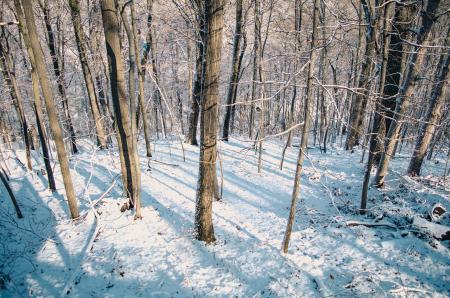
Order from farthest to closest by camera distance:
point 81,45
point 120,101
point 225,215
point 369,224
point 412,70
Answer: point 81,45
point 225,215
point 412,70
point 369,224
point 120,101

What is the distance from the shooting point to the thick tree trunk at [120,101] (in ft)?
20.6

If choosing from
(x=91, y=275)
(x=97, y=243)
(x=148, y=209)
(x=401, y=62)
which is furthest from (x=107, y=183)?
(x=401, y=62)

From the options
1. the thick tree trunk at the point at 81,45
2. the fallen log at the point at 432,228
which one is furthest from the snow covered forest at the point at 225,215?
the thick tree trunk at the point at 81,45

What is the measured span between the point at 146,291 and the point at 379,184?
8.40 m

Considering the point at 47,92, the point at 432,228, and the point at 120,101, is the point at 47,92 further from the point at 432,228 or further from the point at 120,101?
the point at 432,228

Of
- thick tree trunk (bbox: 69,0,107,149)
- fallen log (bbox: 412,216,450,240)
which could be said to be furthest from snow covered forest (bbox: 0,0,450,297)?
thick tree trunk (bbox: 69,0,107,149)

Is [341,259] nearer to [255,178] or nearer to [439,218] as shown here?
[439,218]

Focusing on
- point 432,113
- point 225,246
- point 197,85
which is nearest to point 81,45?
point 197,85

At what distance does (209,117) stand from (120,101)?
8.68 ft

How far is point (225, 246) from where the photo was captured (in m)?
6.59

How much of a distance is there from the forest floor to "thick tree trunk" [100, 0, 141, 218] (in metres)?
0.81

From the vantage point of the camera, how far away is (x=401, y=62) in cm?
941

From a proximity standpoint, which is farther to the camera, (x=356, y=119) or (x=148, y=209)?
(x=356, y=119)

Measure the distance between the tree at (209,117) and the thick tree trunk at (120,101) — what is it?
7.31 feet
